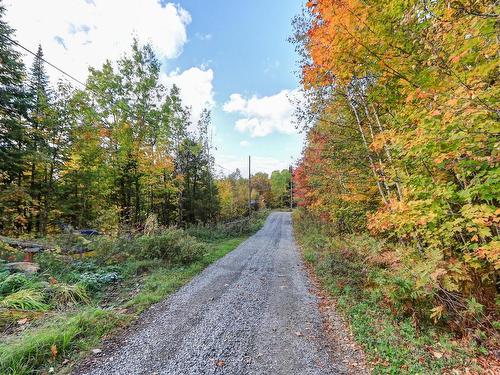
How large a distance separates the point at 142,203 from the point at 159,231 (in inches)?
327

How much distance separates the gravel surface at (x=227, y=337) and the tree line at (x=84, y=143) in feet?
20.7

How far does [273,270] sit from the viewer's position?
7.54m

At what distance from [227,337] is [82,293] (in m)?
3.44

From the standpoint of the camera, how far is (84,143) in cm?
1151

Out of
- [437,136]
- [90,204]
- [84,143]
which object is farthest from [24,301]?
[90,204]

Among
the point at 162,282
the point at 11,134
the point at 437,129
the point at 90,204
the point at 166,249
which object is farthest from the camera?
the point at 90,204

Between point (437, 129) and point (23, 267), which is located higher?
point (437, 129)

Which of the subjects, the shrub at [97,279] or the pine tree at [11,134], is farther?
the pine tree at [11,134]

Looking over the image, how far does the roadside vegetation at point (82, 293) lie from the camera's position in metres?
2.90

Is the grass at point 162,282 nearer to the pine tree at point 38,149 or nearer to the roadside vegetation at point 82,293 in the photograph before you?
the roadside vegetation at point 82,293

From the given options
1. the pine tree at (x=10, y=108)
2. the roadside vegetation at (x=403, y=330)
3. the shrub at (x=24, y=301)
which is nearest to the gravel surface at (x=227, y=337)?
the roadside vegetation at (x=403, y=330)

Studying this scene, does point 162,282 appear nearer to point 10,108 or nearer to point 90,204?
point 90,204

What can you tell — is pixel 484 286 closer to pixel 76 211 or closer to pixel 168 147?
pixel 168 147

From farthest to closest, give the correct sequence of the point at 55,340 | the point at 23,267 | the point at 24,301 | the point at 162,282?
the point at 162,282 → the point at 23,267 → the point at 24,301 → the point at 55,340
